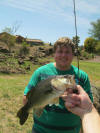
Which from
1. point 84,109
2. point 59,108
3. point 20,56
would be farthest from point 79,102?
point 20,56

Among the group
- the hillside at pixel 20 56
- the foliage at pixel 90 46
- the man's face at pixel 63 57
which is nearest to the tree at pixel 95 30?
the foliage at pixel 90 46

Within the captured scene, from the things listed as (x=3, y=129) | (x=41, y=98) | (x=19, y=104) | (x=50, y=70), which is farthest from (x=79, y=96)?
(x=19, y=104)

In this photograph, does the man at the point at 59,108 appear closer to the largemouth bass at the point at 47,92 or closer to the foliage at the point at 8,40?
the largemouth bass at the point at 47,92

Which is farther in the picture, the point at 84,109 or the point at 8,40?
the point at 8,40

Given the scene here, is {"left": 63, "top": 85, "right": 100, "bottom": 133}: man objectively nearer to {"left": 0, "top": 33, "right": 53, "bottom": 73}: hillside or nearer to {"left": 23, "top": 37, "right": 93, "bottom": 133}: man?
{"left": 23, "top": 37, "right": 93, "bottom": 133}: man

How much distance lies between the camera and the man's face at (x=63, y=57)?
2861 millimetres

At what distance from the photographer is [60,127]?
2559 millimetres

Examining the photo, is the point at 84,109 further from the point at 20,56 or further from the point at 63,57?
the point at 20,56

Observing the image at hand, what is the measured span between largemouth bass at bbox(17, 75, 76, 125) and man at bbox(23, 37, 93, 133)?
0.99ft

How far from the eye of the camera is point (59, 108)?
8.46 feet

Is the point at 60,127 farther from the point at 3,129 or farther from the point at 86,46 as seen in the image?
the point at 86,46

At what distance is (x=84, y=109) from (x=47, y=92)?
16.6 inches

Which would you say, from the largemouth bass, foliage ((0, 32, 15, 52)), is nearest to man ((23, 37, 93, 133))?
the largemouth bass

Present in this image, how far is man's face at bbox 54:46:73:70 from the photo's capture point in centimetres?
286
